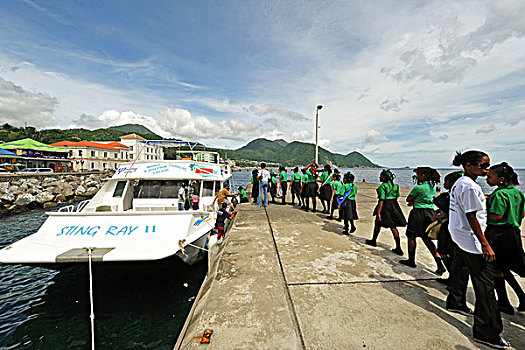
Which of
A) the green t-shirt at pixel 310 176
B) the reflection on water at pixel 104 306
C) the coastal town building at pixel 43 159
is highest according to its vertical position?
the coastal town building at pixel 43 159

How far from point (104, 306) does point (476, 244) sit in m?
6.27

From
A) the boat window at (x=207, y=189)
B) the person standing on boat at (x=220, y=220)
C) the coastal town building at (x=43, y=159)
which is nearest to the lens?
the person standing on boat at (x=220, y=220)

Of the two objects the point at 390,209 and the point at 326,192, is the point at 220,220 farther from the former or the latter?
the point at 326,192

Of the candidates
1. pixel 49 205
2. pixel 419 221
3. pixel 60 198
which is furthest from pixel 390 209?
pixel 60 198

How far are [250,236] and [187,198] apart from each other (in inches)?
96.3

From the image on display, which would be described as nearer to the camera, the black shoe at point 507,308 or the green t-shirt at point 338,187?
the black shoe at point 507,308

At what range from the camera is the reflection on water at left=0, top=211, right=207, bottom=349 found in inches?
159

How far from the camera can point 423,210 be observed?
433 centimetres

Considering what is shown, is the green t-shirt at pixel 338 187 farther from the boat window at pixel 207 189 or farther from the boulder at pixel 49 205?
the boulder at pixel 49 205

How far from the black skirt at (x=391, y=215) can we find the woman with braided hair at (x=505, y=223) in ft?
6.19

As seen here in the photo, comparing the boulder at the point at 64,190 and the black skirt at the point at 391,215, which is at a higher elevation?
the black skirt at the point at 391,215

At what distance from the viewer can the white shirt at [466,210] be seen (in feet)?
8.41

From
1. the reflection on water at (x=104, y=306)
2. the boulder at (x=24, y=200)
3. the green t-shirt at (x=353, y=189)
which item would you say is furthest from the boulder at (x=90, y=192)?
the green t-shirt at (x=353, y=189)

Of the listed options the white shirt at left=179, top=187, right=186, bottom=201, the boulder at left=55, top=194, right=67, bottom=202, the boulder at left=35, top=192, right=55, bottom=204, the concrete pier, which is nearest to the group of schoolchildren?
the concrete pier
